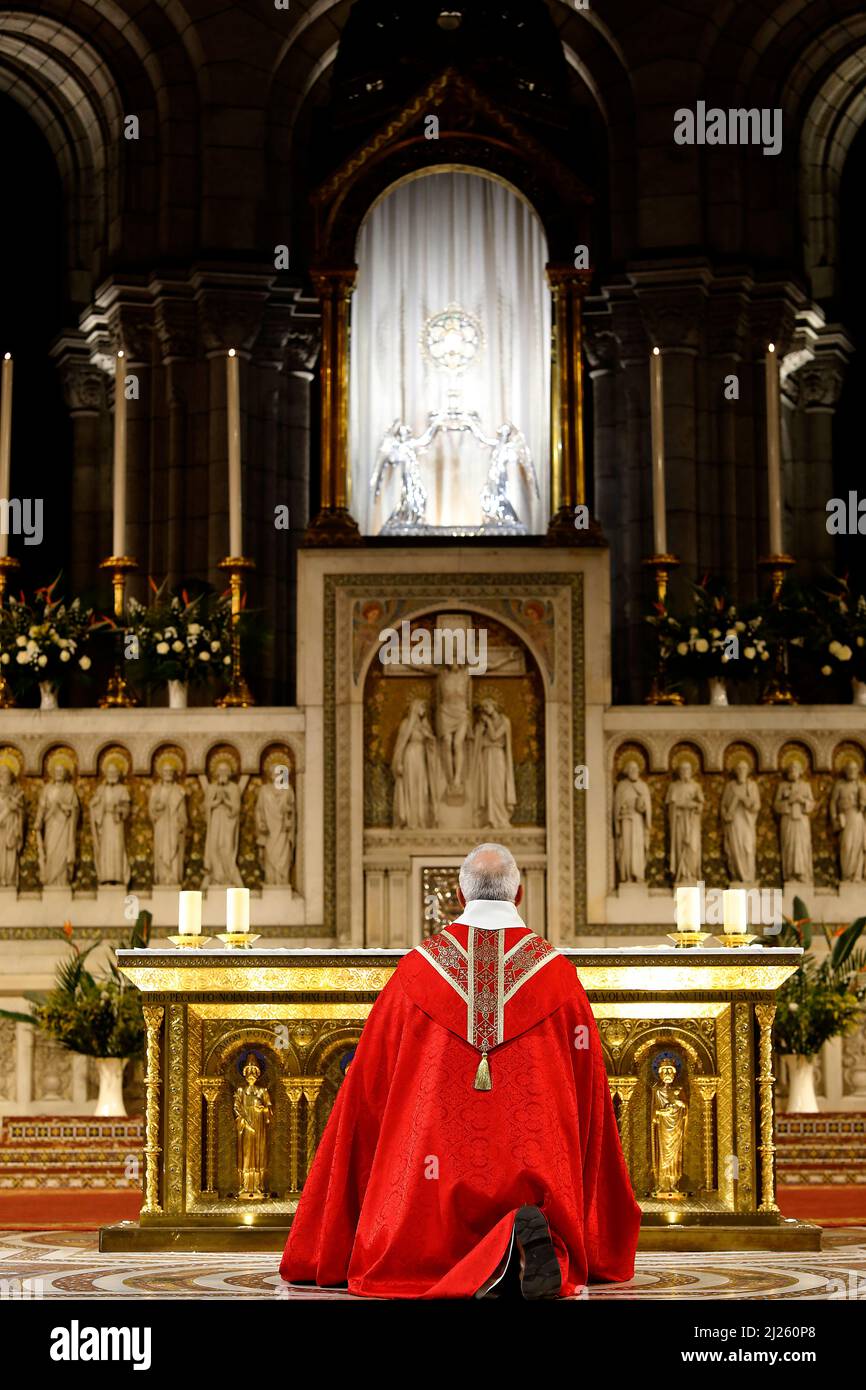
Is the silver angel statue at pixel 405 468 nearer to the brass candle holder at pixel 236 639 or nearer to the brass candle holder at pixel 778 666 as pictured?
the brass candle holder at pixel 236 639

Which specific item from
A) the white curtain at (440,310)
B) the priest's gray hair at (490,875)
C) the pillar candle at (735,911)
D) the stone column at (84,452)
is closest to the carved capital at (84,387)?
the stone column at (84,452)

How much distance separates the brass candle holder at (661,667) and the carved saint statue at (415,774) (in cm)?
148

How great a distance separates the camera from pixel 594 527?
45.5 feet

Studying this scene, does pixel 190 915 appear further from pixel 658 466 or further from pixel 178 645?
pixel 658 466

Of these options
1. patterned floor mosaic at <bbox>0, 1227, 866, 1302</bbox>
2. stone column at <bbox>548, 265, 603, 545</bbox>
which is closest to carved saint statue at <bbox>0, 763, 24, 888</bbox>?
stone column at <bbox>548, 265, 603, 545</bbox>

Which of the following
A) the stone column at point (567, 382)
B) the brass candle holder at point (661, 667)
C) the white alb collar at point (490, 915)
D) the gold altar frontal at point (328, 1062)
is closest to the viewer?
the white alb collar at point (490, 915)

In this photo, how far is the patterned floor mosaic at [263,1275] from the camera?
22.8 feet

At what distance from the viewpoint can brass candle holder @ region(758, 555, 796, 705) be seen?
45.0 ft

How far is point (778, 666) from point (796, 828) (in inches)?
47.7

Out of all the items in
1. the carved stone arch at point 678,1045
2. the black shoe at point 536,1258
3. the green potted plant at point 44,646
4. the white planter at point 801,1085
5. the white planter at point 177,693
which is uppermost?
the green potted plant at point 44,646

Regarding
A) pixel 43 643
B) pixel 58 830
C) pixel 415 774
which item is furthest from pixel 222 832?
pixel 43 643

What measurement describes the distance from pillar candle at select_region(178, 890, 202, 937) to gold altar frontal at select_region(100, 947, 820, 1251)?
0.20 metres

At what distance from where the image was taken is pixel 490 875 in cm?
769

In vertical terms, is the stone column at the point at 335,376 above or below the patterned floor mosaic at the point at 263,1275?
above
